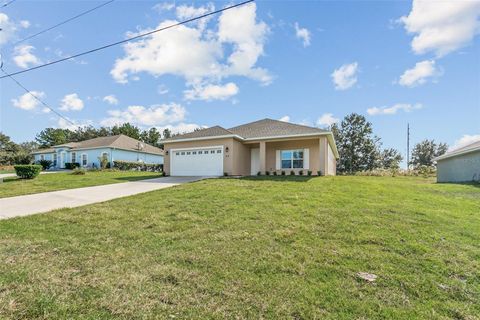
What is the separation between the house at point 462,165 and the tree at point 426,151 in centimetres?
3566

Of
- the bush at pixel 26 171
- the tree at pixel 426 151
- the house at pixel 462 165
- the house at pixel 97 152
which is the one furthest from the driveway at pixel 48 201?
the tree at pixel 426 151

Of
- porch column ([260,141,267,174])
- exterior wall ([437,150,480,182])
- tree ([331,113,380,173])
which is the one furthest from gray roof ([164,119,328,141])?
tree ([331,113,380,173])

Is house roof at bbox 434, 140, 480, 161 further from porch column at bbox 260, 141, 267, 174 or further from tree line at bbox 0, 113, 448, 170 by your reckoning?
porch column at bbox 260, 141, 267, 174

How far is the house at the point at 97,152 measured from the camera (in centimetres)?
2860

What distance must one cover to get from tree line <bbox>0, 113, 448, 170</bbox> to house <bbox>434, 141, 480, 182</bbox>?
1038 centimetres

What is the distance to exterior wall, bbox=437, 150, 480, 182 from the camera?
16547 millimetres

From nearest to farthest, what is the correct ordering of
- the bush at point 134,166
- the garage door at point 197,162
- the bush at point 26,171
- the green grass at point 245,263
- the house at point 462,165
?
the green grass at point 245,263
the bush at point 26,171
the house at point 462,165
the garage door at point 197,162
the bush at point 134,166

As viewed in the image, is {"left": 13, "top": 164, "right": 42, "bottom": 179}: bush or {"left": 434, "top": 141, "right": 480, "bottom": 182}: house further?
{"left": 434, "top": 141, "right": 480, "bottom": 182}: house

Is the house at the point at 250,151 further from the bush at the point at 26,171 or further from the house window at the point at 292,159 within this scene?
the bush at the point at 26,171

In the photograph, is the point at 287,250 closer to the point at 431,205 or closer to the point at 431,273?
the point at 431,273

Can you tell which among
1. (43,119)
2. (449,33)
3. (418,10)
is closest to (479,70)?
(449,33)

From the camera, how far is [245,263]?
4031 mm

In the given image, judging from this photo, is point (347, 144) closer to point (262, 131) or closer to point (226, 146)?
point (262, 131)

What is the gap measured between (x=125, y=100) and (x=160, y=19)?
A: 19305 mm
